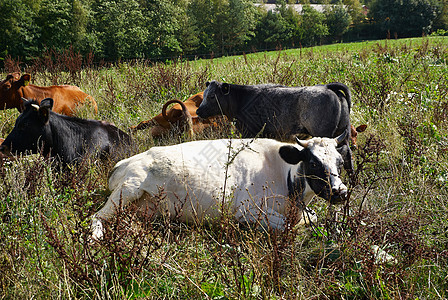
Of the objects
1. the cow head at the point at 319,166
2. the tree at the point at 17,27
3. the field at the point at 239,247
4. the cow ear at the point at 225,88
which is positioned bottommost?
the field at the point at 239,247

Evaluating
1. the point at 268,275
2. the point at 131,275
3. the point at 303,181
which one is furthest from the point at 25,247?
the point at 303,181

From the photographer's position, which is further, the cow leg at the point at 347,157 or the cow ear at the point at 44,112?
the cow ear at the point at 44,112

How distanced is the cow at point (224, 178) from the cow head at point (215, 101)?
2693 millimetres

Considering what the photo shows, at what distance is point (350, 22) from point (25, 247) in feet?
265

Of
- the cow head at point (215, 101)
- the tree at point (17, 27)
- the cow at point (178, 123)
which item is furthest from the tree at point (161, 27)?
the cow head at point (215, 101)

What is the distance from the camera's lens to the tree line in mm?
36500

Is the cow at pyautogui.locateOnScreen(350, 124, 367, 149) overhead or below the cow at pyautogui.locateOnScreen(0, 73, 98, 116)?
below

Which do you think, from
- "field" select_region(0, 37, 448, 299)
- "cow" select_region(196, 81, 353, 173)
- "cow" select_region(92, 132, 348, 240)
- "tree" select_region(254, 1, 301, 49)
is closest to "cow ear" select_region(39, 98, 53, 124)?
"field" select_region(0, 37, 448, 299)

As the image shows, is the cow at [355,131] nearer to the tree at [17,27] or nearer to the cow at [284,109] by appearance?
the cow at [284,109]

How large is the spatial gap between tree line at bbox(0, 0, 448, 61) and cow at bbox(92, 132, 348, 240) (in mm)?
20126

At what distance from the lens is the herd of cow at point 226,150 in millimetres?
4012

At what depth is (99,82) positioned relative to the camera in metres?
12.3

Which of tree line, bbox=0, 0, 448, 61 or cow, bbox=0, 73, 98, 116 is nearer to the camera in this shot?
cow, bbox=0, 73, 98, 116

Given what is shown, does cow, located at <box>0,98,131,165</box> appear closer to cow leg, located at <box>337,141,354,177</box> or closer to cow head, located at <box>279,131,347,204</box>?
cow head, located at <box>279,131,347,204</box>
